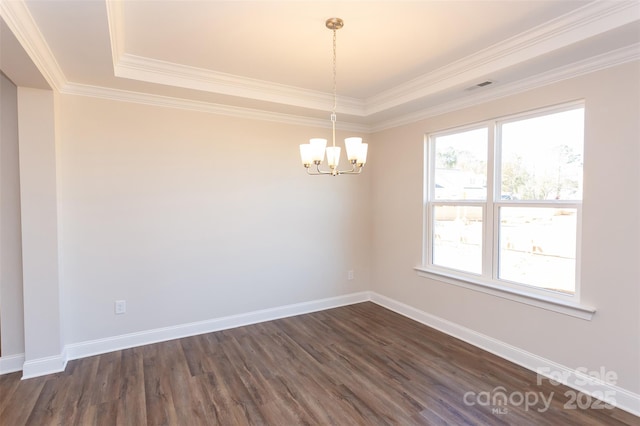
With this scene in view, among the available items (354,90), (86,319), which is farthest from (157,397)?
(354,90)

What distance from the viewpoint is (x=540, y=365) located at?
2.79 meters

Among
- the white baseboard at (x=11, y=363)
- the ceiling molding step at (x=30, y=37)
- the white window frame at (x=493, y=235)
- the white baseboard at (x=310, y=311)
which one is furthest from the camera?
the white baseboard at (x=11, y=363)

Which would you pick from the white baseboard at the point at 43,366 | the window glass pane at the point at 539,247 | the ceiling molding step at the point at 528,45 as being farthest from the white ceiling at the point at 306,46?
the white baseboard at the point at 43,366

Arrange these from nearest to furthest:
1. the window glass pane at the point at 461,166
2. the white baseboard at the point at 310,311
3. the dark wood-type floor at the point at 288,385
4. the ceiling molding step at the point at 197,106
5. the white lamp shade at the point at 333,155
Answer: the dark wood-type floor at the point at 288,385, the white lamp shade at the point at 333,155, the white baseboard at the point at 310,311, the ceiling molding step at the point at 197,106, the window glass pane at the point at 461,166

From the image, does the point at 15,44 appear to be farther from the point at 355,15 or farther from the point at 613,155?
the point at 613,155

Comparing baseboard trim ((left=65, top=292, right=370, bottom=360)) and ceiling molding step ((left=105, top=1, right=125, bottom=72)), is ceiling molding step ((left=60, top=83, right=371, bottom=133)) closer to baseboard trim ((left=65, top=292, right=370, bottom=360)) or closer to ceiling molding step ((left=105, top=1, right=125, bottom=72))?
ceiling molding step ((left=105, top=1, right=125, bottom=72))

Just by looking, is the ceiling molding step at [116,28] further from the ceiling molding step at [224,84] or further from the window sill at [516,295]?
the window sill at [516,295]

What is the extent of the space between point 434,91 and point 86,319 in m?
4.08

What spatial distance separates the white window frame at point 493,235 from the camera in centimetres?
263

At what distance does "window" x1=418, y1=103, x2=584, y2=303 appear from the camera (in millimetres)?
2695

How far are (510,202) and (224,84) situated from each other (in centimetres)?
Result: 305

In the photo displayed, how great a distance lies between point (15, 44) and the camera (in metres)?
1.97

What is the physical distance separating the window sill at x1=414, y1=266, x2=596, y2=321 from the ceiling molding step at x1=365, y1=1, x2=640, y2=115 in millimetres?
1959

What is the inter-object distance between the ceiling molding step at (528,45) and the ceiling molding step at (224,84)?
0.78m
